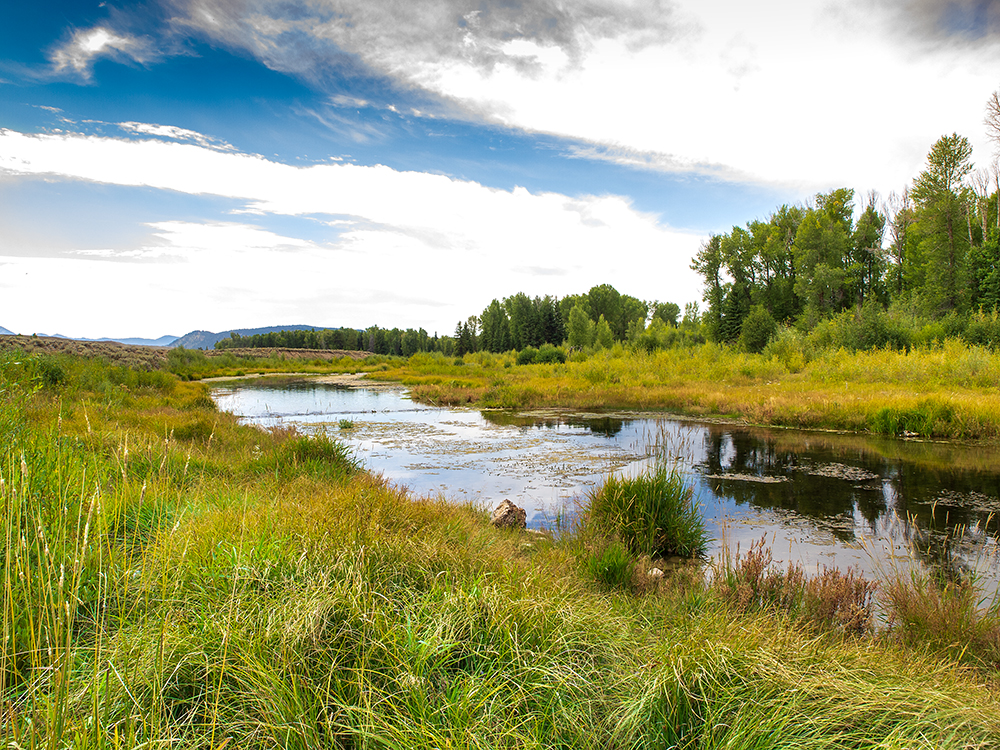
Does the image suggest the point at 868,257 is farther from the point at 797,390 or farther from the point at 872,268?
the point at 797,390

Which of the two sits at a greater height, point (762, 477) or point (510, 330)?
point (510, 330)

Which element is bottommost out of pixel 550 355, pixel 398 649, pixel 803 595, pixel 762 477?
pixel 762 477

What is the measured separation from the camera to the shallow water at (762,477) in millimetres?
6086

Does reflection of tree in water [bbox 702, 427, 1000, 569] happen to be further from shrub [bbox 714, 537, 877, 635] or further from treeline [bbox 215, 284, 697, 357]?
treeline [bbox 215, 284, 697, 357]

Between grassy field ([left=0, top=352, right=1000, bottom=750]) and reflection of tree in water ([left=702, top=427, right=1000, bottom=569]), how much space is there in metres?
2.98

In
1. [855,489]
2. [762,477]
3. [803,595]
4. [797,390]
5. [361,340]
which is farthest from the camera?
[361,340]

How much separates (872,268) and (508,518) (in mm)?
56409

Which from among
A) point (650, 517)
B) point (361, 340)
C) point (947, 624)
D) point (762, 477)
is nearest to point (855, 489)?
point (762, 477)

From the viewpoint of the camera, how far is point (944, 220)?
113 feet

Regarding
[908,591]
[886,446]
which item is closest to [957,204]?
[886,446]

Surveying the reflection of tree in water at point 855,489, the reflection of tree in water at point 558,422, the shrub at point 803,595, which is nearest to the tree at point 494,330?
the reflection of tree in water at point 558,422

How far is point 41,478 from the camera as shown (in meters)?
3.17

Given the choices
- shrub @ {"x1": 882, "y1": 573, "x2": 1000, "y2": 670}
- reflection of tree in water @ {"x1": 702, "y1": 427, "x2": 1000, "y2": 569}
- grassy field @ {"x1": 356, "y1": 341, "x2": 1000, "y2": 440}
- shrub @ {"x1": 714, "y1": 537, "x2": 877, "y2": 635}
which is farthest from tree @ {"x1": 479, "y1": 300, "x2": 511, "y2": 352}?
shrub @ {"x1": 882, "y1": 573, "x2": 1000, "y2": 670}

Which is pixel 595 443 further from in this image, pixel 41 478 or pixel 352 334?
pixel 352 334
